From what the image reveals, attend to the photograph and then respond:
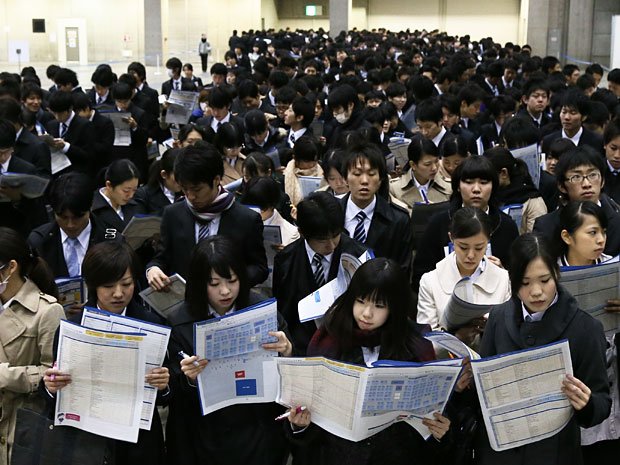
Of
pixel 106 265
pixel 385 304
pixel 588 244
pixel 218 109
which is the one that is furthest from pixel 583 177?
pixel 218 109

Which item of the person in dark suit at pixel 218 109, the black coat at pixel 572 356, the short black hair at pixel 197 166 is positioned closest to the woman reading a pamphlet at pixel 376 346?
the black coat at pixel 572 356

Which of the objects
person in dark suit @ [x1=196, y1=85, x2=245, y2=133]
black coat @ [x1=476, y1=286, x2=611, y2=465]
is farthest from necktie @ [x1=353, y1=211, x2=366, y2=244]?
person in dark suit @ [x1=196, y1=85, x2=245, y2=133]

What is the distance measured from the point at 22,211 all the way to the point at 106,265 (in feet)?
9.84

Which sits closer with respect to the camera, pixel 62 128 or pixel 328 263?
pixel 328 263

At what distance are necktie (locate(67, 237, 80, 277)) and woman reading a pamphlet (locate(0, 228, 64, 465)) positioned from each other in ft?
3.54

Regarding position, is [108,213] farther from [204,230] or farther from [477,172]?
[477,172]

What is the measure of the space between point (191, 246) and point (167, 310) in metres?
0.43

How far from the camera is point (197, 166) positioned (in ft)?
16.1

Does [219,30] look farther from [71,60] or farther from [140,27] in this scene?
[71,60]

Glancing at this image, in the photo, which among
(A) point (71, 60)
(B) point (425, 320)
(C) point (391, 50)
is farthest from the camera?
(A) point (71, 60)

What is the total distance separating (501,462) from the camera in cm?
379

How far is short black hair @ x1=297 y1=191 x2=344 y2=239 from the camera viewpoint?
16.4 ft

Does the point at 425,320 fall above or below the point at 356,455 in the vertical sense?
above

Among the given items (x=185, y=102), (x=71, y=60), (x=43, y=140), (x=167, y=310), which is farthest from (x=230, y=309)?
(x=71, y=60)
